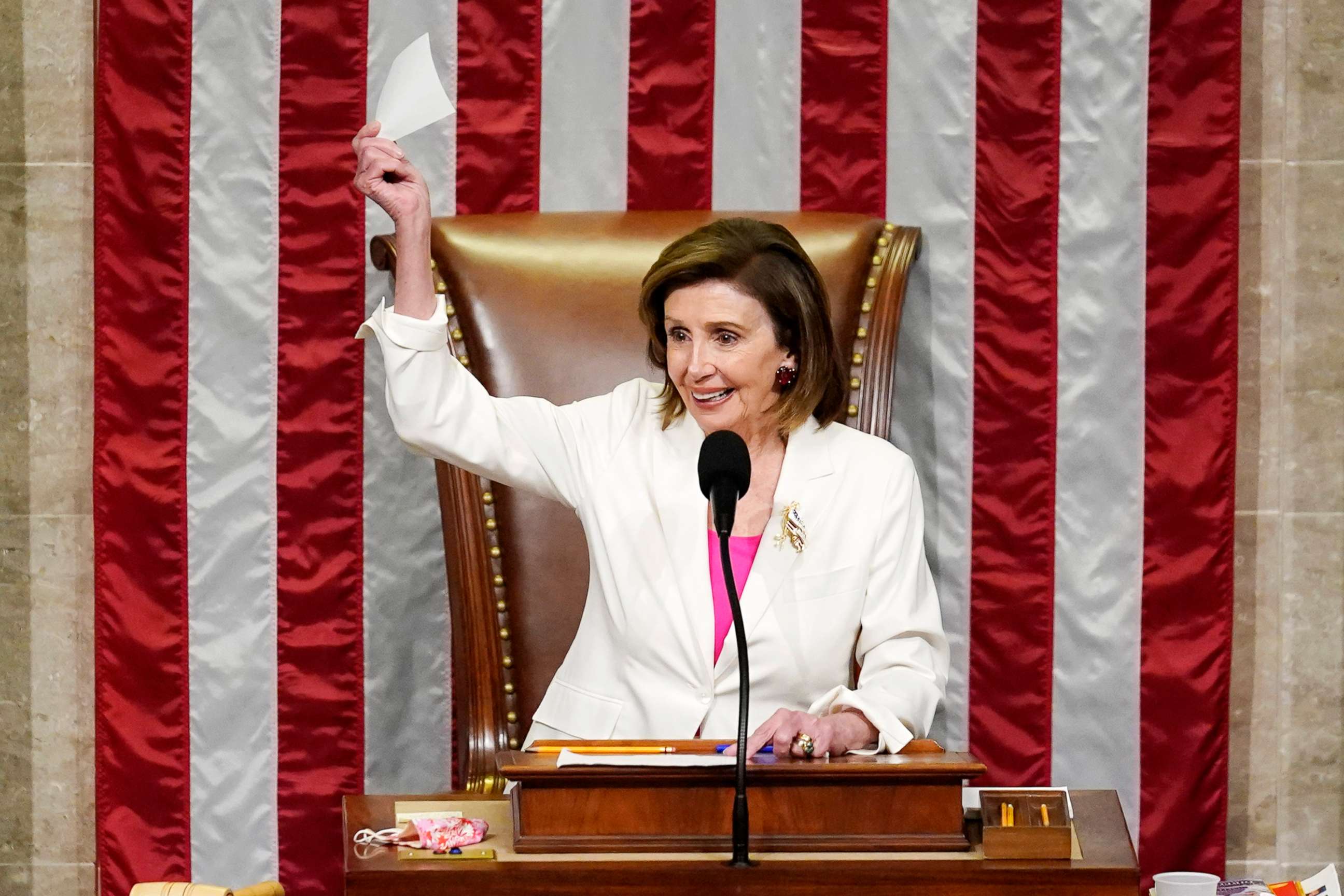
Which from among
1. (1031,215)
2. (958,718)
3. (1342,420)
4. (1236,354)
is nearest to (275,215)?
(1031,215)

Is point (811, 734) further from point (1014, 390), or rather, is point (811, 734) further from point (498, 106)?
point (498, 106)

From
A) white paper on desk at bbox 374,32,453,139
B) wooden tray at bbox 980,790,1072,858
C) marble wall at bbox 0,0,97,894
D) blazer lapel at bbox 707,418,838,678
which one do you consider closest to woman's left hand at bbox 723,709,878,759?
wooden tray at bbox 980,790,1072,858

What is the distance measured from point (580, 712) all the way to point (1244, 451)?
1444 mm

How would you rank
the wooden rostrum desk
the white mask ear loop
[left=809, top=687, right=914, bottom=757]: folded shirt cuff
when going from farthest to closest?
1. [left=809, top=687, right=914, bottom=757]: folded shirt cuff
2. the white mask ear loop
3. the wooden rostrum desk

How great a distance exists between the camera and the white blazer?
7.61ft

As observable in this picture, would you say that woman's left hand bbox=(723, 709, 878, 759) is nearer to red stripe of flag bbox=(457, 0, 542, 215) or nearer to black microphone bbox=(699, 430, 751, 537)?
black microphone bbox=(699, 430, 751, 537)

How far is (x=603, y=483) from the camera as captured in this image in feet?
8.02

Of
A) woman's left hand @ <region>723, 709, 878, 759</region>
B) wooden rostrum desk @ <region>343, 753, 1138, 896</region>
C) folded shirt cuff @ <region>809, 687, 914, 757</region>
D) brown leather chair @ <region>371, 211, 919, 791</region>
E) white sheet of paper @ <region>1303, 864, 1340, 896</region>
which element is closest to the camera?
wooden rostrum desk @ <region>343, 753, 1138, 896</region>

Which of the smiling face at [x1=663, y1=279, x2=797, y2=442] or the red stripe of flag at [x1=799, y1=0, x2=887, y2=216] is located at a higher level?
the red stripe of flag at [x1=799, y1=0, x2=887, y2=216]

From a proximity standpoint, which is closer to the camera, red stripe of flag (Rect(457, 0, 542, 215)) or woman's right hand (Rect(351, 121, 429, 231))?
woman's right hand (Rect(351, 121, 429, 231))

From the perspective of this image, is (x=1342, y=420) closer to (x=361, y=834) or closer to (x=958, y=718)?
(x=958, y=718)

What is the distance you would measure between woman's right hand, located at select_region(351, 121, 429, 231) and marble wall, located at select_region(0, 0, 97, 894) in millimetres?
1046

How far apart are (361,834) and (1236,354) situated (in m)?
1.94

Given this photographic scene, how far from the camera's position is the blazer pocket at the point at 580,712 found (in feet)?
7.79
